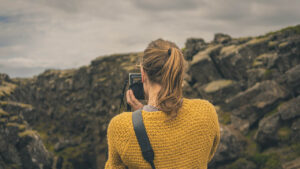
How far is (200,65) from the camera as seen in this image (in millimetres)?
57812

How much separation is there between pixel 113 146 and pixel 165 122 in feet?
2.53

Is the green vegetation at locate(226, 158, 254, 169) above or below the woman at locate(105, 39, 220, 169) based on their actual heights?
below

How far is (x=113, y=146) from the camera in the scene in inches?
124

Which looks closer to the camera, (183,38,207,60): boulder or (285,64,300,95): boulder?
(285,64,300,95): boulder

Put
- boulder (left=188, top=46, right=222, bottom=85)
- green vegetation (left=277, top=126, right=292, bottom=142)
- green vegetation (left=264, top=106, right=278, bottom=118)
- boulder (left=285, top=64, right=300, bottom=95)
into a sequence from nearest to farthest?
green vegetation (left=277, top=126, right=292, bottom=142) → boulder (left=285, top=64, right=300, bottom=95) → green vegetation (left=264, top=106, right=278, bottom=118) → boulder (left=188, top=46, right=222, bottom=85)

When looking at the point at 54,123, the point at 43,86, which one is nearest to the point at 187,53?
the point at 54,123

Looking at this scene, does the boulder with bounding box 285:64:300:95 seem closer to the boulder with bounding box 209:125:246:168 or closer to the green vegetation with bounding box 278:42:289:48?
the green vegetation with bounding box 278:42:289:48

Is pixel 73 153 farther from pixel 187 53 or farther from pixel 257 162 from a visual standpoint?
pixel 257 162

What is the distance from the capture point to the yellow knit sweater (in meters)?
2.97

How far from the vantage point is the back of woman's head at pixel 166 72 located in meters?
2.98

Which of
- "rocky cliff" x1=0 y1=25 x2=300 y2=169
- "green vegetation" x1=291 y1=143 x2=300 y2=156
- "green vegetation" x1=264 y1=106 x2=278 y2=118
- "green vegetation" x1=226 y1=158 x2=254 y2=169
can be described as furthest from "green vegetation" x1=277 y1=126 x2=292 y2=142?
"green vegetation" x1=226 y1=158 x2=254 y2=169

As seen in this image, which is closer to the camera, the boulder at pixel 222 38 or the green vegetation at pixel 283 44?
the green vegetation at pixel 283 44

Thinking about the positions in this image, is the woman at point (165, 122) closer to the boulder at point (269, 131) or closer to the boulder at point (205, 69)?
the boulder at point (269, 131)

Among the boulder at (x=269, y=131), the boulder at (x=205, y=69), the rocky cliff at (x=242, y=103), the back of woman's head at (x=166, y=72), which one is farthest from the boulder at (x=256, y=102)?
the back of woman's head at (x=166, y=72)
